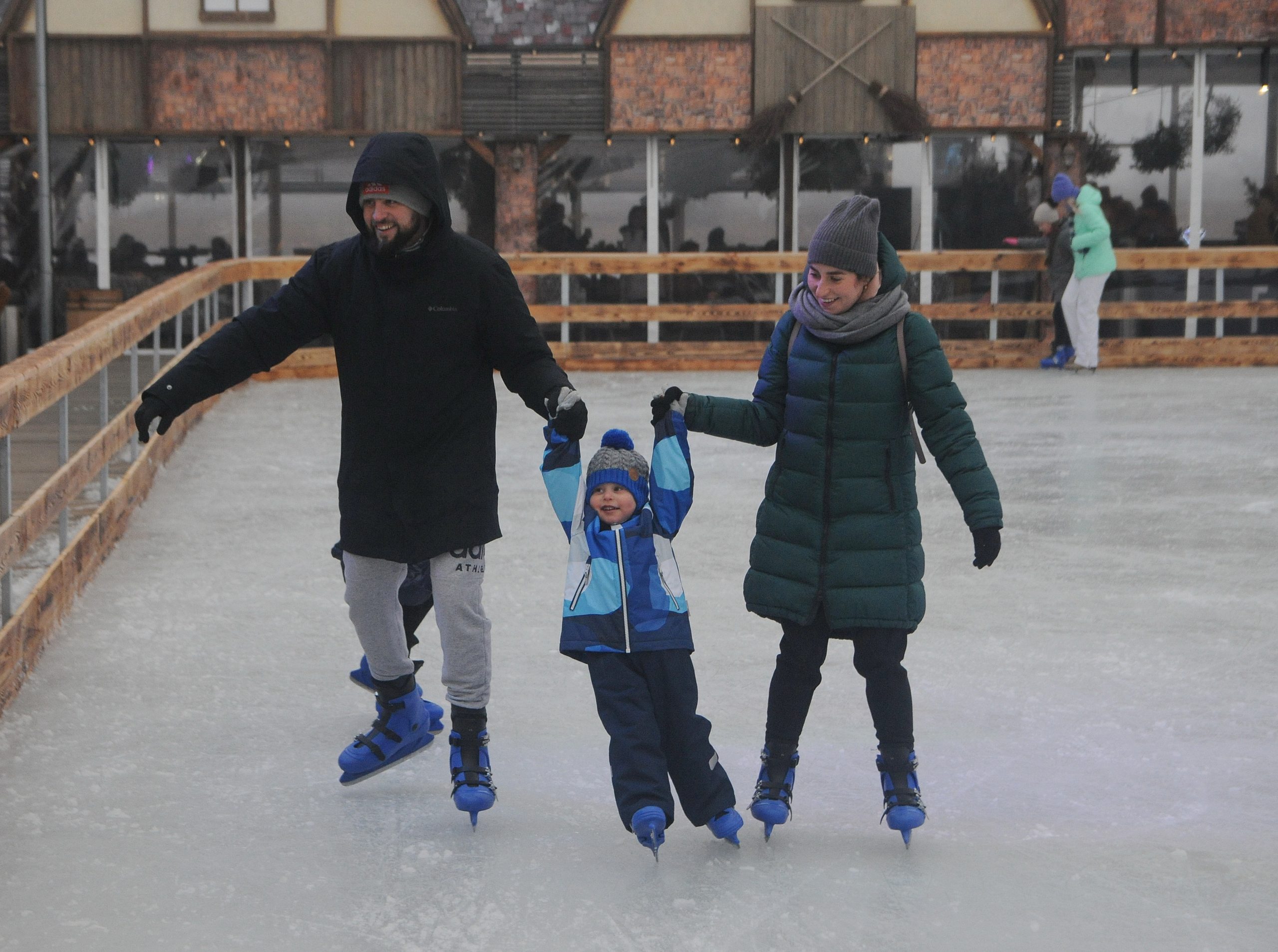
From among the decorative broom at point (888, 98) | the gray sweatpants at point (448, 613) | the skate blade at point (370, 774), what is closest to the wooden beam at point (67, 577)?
the skate blade at point (370, 774)

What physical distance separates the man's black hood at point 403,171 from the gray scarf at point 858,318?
813 mm

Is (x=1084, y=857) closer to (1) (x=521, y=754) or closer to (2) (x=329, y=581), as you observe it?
(1) (x=521, y=754)

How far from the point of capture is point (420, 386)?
12.5 feet

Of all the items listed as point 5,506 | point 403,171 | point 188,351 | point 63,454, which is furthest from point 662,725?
point 188,351

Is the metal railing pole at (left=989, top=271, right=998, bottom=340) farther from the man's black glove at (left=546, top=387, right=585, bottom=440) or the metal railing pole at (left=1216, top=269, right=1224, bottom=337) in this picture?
the man's black glove at (left=546, top=387, right=585, bottom=440)

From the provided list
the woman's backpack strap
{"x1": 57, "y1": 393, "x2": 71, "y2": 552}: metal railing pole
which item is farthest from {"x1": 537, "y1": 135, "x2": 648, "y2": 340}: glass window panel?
the woman's backpack strap

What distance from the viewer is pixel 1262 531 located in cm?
707

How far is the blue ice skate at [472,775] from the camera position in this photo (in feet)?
12.2

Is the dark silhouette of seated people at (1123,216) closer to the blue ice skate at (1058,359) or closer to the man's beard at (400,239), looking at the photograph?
the blue ice skate at (1058,359)

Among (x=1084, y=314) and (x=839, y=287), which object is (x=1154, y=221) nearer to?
(x=1084, y=314)

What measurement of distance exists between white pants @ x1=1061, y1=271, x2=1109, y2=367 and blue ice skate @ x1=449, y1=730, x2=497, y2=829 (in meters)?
10.3

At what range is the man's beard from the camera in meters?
3.73

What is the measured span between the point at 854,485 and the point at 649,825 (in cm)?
85

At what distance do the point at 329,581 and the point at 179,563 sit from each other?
26.3 inches
